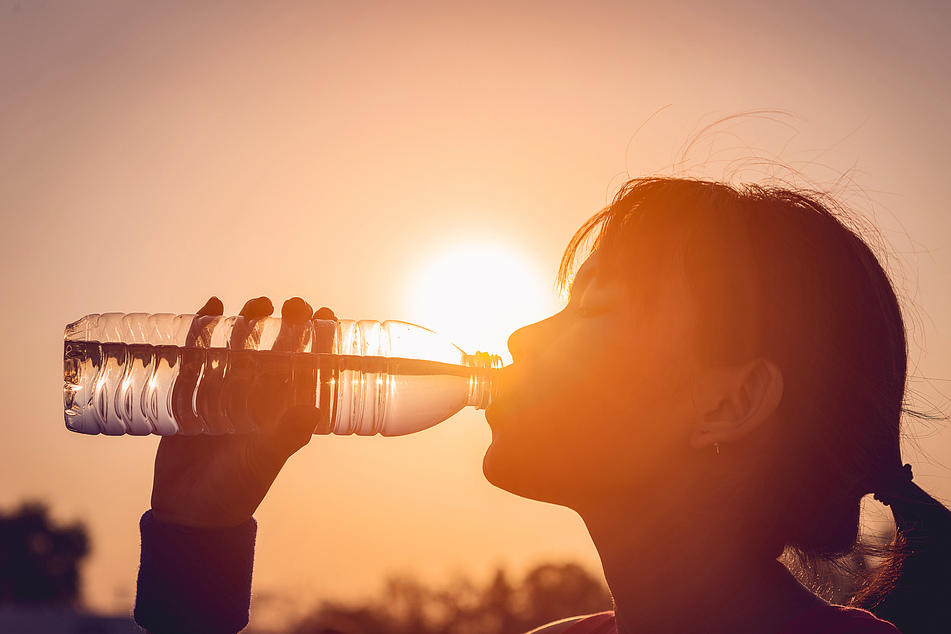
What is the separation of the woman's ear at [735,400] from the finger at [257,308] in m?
1.21

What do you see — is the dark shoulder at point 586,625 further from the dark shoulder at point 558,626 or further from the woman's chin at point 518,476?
the woman's chin at point 518,476

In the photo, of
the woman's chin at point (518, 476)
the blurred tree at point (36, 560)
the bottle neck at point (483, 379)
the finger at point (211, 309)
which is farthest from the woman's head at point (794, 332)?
the blurred tree at point (36, 560)

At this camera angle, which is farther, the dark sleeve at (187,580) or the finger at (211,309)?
the finger at (211,309)

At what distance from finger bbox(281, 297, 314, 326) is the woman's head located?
875mm

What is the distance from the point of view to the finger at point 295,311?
168cm

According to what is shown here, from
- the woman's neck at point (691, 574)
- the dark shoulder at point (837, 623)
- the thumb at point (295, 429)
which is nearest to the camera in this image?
the dark shoulder at point (837, 623)

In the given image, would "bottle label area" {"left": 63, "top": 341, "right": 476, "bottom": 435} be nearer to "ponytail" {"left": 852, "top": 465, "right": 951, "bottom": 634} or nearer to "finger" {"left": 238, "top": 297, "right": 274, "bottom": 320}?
"finger" {"left": 238, "top": 297, "right": 274, "bottom": 320}

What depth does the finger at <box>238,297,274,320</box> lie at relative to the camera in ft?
5.57

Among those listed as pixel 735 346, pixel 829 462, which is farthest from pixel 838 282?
pixel 829 462

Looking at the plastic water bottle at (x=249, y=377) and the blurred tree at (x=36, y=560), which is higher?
the plastic water bottle at (x=249, y=377)

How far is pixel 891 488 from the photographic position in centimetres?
133

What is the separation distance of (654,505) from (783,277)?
56cm

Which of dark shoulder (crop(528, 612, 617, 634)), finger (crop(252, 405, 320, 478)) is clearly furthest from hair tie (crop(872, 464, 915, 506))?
finger (crop(252, 405, 320, 478))

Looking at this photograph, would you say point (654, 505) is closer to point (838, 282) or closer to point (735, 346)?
point (735, 346)
